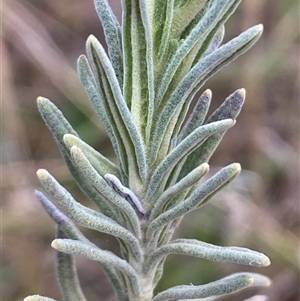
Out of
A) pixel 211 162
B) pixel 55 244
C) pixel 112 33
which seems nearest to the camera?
pixel 55 244

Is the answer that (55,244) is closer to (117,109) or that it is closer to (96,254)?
(96,254)

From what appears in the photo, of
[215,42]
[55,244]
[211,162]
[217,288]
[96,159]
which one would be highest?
[211,162]

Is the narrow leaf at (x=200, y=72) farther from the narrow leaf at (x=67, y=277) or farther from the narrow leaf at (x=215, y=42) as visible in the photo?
the narrow leaf at (x=67, y=277)

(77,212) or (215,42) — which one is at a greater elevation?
(215,42)

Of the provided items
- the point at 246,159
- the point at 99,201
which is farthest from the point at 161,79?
the point at 246,159

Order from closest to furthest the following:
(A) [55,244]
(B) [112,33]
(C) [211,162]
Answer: (A) [55,244] < (B) [112,33] < (C) [211,162]

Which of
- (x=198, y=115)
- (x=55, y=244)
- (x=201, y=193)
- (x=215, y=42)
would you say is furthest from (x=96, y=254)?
(x=215, y=42)
